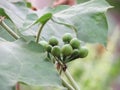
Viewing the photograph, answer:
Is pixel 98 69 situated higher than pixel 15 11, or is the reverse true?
pixel 15 11

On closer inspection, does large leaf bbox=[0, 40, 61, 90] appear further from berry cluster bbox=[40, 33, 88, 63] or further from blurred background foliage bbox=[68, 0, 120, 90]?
blurred background foliage bbox=[68, 0, 120, 90]

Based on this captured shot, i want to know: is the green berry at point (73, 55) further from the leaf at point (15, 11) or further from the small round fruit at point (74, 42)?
the leaf at point (15, 11)

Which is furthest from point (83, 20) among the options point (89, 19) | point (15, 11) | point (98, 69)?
point (98, 69)

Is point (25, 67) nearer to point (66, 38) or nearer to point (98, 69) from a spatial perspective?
point (66, 38)

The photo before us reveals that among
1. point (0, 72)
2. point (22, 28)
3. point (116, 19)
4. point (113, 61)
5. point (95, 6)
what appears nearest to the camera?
point (0, 72)

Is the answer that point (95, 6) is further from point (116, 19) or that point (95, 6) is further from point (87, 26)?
point (116, 19)

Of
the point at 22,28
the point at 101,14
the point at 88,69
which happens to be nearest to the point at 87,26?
the point at 101,14
